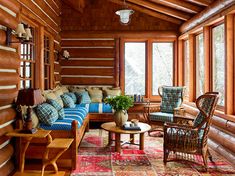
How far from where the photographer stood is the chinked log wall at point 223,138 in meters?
4.26

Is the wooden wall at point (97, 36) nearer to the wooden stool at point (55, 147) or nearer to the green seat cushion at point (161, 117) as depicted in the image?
the green seat cushion at point (161, 117)

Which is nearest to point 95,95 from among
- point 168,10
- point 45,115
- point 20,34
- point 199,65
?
point 199,65

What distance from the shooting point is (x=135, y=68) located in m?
8.07

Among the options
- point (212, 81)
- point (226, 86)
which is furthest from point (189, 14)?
point (226, 86)

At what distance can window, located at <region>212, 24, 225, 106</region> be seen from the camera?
204 inches

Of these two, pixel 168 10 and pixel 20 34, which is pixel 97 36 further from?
pixel 20 34

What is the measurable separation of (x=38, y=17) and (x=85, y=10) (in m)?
2.90

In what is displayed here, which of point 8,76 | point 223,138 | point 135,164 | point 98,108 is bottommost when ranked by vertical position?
point 135,164

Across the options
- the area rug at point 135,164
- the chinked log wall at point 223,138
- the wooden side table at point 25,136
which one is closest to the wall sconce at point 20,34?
the wooden side table at point 25,136

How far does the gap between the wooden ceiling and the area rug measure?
326 cm

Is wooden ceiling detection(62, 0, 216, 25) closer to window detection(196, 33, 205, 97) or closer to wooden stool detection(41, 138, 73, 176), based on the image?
window detection(196, 33, 205, 97)

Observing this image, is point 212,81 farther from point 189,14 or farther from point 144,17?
point 144,17

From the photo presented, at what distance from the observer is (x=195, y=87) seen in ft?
22.2

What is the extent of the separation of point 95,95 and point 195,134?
412 centimetres
